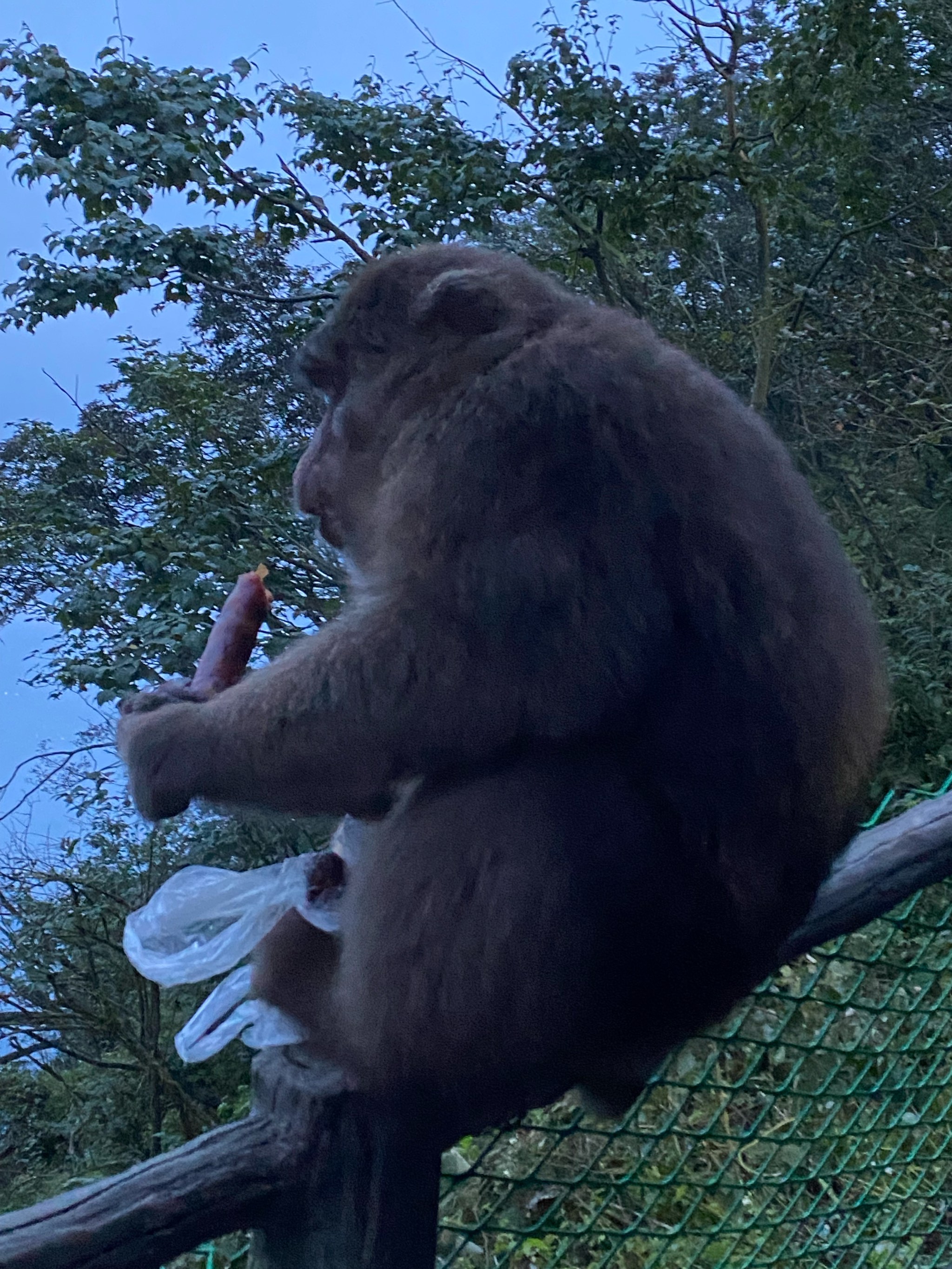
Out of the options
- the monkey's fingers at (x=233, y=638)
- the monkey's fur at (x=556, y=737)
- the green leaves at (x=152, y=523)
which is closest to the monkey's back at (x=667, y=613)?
the monkey's fur at (x=556, y=737)

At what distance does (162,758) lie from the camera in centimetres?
201

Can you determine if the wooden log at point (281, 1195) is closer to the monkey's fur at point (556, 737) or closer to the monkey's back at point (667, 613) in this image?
the monkey's fur at point (556, 737)

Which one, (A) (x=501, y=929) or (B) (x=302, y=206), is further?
(B) (x=302, y=206)

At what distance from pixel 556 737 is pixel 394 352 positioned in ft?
2.96

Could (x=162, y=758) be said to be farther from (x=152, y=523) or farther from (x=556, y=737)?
(x=152, y=523)

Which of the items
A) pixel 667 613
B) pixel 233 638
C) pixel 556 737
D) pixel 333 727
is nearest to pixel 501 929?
pixel 556 737

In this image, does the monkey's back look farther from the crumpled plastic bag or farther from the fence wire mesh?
the crumpled plastic bag

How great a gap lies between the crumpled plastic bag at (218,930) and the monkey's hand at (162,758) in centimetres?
32

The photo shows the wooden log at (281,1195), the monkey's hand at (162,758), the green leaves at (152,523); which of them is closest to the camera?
the wooden log at (281,1195)

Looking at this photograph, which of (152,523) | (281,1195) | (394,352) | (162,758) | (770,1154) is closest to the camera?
(281,1195)

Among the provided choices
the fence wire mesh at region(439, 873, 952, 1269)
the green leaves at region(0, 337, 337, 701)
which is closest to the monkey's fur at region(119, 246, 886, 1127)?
the fence wire mesh at region(439, 873, 952, 1269)

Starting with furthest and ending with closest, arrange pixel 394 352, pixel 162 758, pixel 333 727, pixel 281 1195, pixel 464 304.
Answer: pixel 394 352, pixel 464 304, pixel 162 758, pixel 333 727, pixel 281 1195

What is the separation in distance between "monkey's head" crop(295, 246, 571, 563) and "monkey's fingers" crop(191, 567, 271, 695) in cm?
20

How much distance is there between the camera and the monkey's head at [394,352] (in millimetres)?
2162
